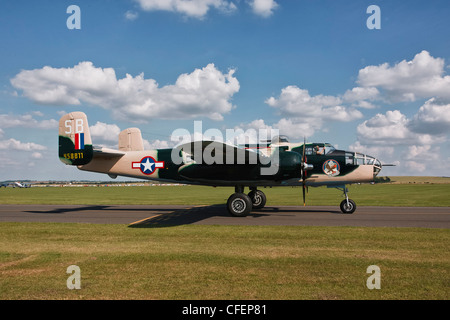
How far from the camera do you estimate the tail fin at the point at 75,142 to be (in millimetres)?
19969

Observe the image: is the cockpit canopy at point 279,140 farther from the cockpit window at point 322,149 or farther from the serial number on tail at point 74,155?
the serial number on tail at point 74,155

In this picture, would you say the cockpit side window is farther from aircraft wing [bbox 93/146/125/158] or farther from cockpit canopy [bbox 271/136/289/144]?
aircraft wing [bbox 93/146/125/158]

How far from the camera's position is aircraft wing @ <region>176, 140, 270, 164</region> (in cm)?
1605

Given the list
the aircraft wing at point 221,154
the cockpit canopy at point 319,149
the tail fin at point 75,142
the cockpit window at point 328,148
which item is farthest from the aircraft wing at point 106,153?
the cockpit window at point 328,148

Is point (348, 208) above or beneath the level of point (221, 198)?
above

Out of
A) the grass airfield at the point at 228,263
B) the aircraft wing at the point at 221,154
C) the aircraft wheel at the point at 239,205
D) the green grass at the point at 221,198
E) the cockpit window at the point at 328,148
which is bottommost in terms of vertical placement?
the green grass at the point at 221,198

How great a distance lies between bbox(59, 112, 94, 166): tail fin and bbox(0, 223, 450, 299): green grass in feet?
25.9

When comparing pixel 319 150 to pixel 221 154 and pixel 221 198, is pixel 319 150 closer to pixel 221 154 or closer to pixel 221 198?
pixel 221 154

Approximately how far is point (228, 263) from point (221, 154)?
998 centimetres

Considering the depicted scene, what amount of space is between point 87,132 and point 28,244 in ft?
36.5

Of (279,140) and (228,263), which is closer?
(228,263)

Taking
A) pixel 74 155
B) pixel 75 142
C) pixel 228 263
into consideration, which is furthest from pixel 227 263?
pixel 75 142

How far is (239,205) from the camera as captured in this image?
17.7m

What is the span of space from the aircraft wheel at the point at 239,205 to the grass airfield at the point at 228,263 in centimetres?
467
